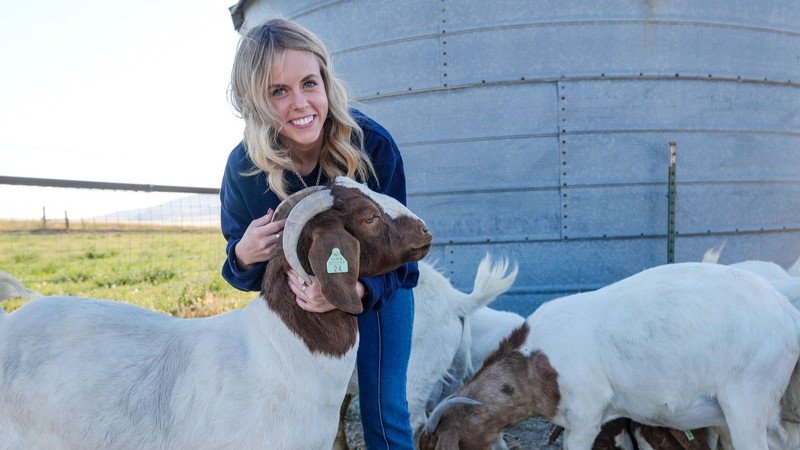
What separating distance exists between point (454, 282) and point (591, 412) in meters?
2.10

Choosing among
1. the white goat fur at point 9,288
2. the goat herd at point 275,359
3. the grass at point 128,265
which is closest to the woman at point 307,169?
the goat herd at point 275,359

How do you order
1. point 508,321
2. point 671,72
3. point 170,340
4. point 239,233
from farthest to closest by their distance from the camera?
point 671,72
point 508,321
point 239,233
point 170,340

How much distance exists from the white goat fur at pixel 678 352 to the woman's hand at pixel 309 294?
1.89 meters

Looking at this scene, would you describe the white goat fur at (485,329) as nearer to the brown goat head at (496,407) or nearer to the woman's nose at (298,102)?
the brown goat head at (496,407)

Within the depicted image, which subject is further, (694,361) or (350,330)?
(694,361)

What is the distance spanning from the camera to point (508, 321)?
491 centimetres

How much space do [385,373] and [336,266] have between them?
74 cm

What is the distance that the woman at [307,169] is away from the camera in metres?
→ 2.61

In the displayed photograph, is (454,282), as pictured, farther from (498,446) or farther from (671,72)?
(671,72)

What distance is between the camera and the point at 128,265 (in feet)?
33.3

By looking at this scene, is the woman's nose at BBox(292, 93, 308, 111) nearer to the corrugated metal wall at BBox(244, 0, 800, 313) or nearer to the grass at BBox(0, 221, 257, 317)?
the corrugated metal wall at BBox(244, 0, 800, 313)

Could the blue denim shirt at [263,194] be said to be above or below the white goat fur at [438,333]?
above

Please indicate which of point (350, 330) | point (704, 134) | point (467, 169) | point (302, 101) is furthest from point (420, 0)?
point (350, 330)

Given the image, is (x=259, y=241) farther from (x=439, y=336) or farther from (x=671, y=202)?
(x=671, y=202)
